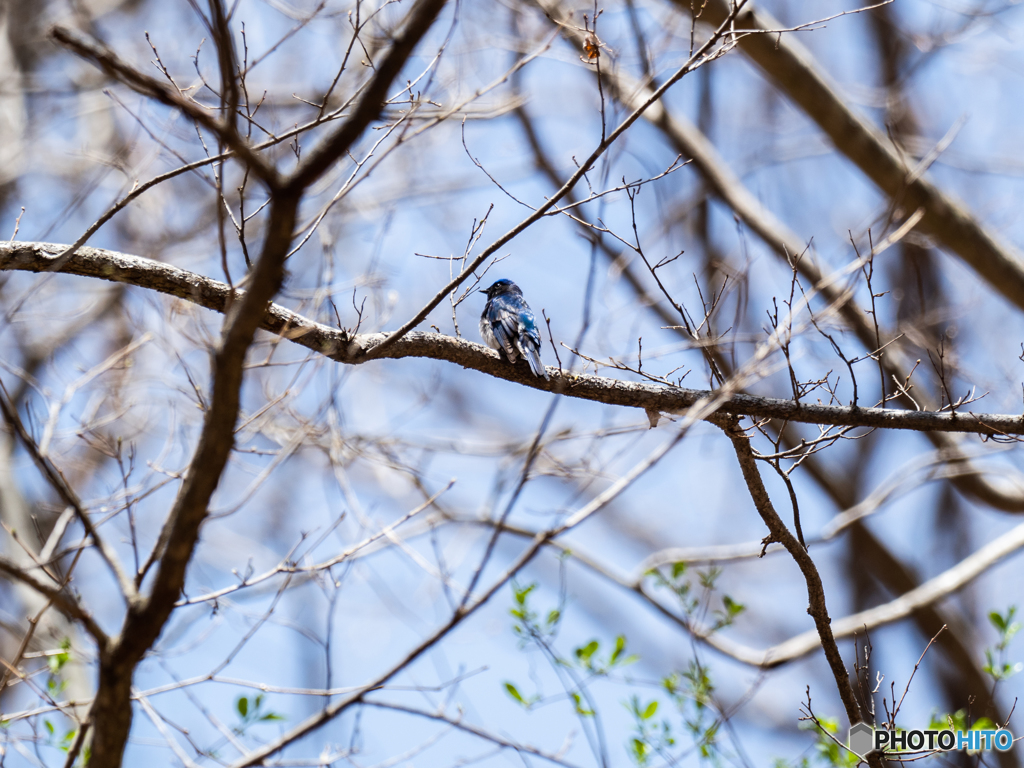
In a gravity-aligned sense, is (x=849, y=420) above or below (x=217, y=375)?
above

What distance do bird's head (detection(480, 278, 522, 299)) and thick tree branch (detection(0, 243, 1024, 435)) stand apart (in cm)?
214

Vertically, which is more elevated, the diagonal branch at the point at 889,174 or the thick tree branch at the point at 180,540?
the diagonal branch at the point at 889,174

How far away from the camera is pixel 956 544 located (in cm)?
1131

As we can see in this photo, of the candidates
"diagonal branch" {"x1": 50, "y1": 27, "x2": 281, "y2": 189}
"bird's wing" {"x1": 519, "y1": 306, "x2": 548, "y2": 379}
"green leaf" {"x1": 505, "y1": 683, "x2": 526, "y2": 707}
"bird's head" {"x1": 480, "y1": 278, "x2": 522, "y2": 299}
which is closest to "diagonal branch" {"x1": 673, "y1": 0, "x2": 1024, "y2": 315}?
"bird's head" {"x1": 480, "y1": 278, "x2": 522, "y2": 299}

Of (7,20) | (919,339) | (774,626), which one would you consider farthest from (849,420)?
(7,20)

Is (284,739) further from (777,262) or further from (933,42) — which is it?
(933,42)

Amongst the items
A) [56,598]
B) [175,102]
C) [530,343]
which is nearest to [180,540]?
[56,598]

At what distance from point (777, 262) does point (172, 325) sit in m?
5.43

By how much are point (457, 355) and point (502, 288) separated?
8.27 ft

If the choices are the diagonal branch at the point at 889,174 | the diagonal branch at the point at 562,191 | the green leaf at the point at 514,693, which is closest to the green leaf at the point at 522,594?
the green leaf at the point at 514,693

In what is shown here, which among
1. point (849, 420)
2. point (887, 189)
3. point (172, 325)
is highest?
point (887, 189)

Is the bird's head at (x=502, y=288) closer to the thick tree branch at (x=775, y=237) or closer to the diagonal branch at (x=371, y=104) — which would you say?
the thick tree branch at (x=775, y=237)

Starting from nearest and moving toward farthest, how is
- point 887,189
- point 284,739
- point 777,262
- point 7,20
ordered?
point 284,739 → point 887,189 → point 777,262 → point 7,20

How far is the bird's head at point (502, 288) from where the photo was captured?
578 centimetres
